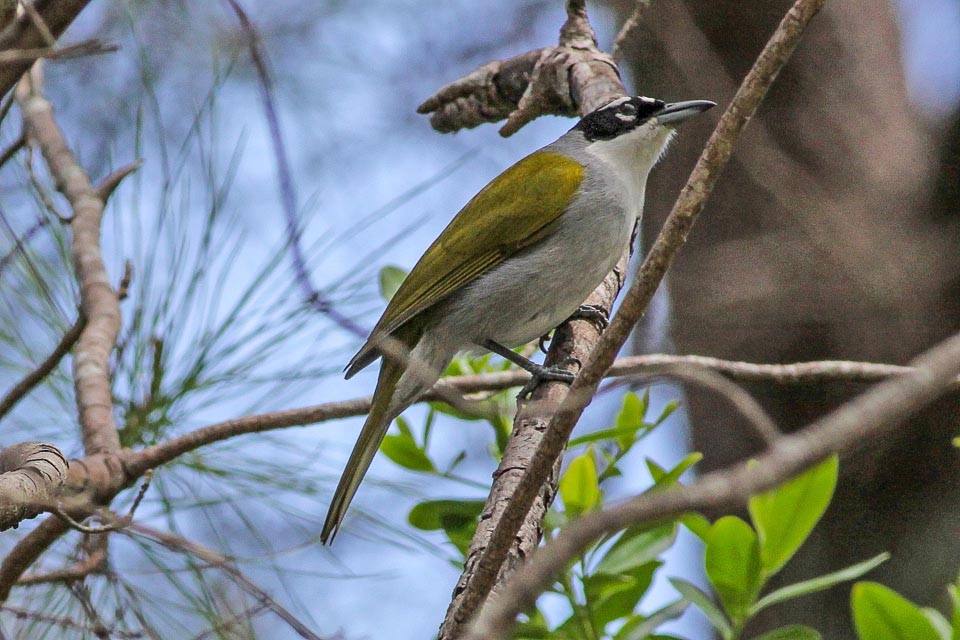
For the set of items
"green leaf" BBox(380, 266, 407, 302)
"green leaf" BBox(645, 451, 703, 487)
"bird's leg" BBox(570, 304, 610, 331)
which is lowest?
"green leaf" BBox(645, 451, 703, 487)

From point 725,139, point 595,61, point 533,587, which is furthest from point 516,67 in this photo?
point 533,587

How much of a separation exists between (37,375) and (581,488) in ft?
5.02

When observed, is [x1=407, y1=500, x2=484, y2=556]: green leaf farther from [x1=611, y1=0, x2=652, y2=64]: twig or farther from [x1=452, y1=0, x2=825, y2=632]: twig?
[x1=611, y1=0, x2=652, y2=64]: twig

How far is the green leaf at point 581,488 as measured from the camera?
231cm

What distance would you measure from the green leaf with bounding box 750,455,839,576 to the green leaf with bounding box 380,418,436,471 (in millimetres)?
1139

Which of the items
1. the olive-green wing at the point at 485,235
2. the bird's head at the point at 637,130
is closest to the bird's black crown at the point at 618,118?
the bird's head at the point at 637,130

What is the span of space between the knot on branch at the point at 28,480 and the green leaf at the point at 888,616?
141 centimetres

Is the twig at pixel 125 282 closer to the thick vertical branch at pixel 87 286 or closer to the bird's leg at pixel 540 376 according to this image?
the thick vertical branch at pixel 87 286

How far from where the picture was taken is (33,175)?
307 centimetres

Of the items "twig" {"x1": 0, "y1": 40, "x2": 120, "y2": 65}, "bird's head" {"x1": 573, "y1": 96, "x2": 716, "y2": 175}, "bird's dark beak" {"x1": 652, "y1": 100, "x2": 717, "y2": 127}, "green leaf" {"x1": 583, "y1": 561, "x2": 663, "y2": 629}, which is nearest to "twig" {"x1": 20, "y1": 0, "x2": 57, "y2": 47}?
"twig" {"x1": 0, "y1": 40, "x2": 120, "y2": 65}

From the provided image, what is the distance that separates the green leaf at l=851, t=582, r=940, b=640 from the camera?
5.28 feet

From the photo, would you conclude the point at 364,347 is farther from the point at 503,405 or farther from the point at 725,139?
the point at 725,139

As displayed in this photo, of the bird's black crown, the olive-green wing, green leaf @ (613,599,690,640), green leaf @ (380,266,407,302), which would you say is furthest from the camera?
the bird's black crown

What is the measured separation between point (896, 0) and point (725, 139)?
5773 mm
